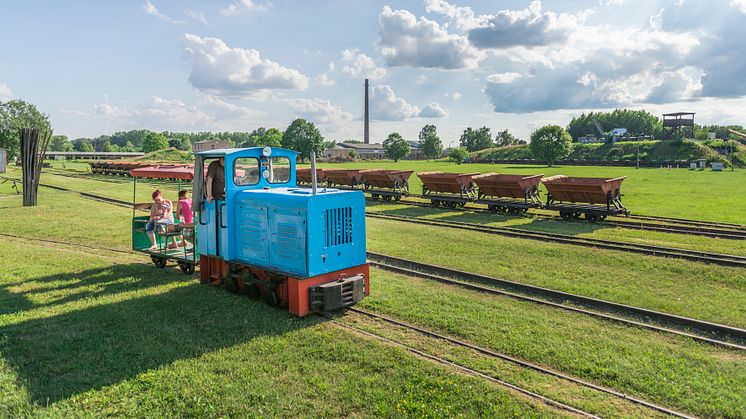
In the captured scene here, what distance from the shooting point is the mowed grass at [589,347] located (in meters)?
6.11

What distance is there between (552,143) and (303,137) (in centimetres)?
5312

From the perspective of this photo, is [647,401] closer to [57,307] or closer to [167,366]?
[167,366]

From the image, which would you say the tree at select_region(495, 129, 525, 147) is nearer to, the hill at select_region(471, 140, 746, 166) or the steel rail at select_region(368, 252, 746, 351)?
the hill at select_region(471, 140, 746, 166)

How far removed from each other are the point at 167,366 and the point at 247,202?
3788mm

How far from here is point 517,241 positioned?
1570 cm

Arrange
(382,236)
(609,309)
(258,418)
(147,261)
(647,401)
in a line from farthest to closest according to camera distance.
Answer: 1. (382,236)
2. (147,261)
3. (609,309)
4. (647,401)
5. (258,418)

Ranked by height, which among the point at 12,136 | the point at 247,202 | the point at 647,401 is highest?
the point at 12,136

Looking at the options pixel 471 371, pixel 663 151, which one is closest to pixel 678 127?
pixel 663 151

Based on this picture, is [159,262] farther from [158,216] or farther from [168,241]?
[158,216]

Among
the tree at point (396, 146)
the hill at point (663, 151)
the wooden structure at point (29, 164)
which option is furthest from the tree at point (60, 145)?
the wooden structure at point (29, 164)

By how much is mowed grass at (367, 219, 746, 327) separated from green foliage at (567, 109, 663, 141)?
468 ft

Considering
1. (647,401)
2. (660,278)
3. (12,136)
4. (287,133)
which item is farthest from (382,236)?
(287,133)

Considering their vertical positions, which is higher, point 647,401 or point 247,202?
point 247,202

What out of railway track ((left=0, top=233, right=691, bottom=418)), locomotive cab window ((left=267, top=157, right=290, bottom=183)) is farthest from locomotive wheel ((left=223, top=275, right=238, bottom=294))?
railway track ((left=0, top=233, right=691, bottom=418))
